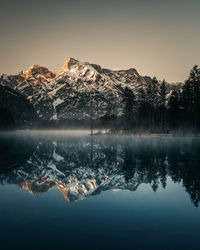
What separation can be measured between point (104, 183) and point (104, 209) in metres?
4.91

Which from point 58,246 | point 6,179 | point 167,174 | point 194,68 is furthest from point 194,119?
point 58,246

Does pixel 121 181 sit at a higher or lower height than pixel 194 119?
lower

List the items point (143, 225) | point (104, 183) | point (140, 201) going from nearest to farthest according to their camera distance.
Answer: point (143, 225) → point (140, 201) → point (104, 183)

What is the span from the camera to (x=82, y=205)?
447 inches

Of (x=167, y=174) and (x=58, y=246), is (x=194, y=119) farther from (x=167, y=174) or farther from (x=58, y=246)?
(x=58, y=246)

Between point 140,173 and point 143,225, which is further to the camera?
point 140,173

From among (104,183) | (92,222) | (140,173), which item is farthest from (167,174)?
(92,222)

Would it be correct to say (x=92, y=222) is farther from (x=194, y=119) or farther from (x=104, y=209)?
(x=194, y=119)

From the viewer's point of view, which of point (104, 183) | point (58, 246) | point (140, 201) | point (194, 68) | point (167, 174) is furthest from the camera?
point (194, 68)

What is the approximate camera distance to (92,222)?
9266 mm

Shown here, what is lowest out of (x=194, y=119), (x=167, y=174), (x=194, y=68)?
(x=167, y=174)

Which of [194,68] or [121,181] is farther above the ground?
[194,68]

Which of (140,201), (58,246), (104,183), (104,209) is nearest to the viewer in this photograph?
(58,246)

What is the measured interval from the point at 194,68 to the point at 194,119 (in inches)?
747
